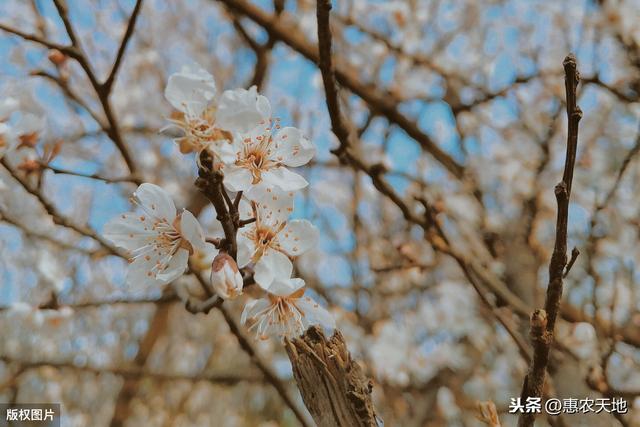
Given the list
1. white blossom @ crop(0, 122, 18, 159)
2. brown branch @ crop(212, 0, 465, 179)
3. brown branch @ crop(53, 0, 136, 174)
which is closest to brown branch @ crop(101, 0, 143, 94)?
brown branch @ crop(53, 0, 136, 174)

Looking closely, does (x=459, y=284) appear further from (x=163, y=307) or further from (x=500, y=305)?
(x=500, y=305)

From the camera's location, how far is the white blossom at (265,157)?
94 centimetres

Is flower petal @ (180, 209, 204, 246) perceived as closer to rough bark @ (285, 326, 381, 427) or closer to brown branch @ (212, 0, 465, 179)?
rough bark @ (285, 326, 381, 427)

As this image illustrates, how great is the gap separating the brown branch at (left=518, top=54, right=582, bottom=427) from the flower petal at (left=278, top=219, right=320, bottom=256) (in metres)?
0.40

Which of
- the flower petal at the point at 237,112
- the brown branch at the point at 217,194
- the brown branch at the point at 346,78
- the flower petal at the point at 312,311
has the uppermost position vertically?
the brown branch at the point at 346,78

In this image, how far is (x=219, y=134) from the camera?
0.91 metres

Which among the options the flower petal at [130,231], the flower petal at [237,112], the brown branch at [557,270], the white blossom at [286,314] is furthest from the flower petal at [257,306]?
the brown branch at [557,270]

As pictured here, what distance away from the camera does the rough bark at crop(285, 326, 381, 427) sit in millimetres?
794

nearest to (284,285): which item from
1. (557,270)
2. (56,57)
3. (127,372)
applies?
(557,270)

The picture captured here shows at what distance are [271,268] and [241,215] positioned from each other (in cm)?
12

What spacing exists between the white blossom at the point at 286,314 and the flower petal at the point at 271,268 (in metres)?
0.06

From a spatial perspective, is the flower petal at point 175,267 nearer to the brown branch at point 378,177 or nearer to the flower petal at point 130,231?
the flower petal at point 130,231

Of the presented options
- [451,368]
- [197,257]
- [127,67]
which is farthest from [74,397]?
[197,257]

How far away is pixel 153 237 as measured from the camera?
3.53ft
